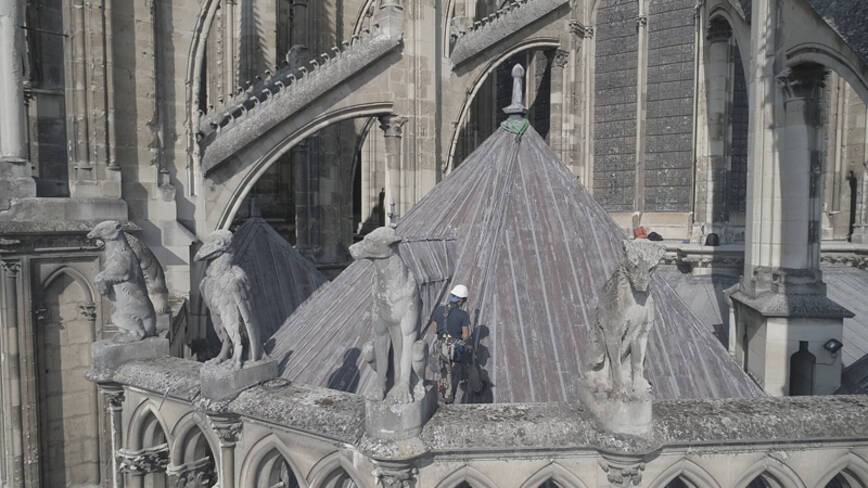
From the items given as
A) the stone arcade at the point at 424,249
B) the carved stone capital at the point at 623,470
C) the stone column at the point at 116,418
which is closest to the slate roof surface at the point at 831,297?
the stone arcade at the point at 424,249

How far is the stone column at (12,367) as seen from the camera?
6730mm

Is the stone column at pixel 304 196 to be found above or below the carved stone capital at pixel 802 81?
below

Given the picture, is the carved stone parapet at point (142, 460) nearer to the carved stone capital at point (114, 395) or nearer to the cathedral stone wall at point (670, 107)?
the carved stone capital at point (114, 395)

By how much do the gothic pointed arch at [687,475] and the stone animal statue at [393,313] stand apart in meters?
1.51

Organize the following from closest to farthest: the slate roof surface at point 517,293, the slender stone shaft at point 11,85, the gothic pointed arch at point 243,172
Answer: the slate roof surface at point 517,293
the slender stone shaft at point 11,85
the gothic pointed arch at point 243,172

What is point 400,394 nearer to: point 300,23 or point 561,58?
point 300,23

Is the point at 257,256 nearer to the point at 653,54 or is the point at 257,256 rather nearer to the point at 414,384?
the point at 414,384

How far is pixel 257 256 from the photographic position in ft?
31.3

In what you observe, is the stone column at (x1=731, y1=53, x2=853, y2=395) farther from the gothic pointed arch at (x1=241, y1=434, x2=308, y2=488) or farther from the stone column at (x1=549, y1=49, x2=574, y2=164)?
the gothic pointed arch at (x1=241, y1=434, x2=308, y2=488)

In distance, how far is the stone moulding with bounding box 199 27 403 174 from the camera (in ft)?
33.6

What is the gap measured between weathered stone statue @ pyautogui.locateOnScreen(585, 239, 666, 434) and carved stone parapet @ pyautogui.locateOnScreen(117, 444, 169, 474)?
11.3 ft

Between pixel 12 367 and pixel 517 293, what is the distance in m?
5.69

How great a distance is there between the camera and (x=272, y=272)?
9.52m

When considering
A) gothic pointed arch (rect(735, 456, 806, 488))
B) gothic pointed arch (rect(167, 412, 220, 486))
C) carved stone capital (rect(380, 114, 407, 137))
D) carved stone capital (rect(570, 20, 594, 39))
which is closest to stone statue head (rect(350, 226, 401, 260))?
gothic pointed arch (rect(167, 412, 220, 486))
